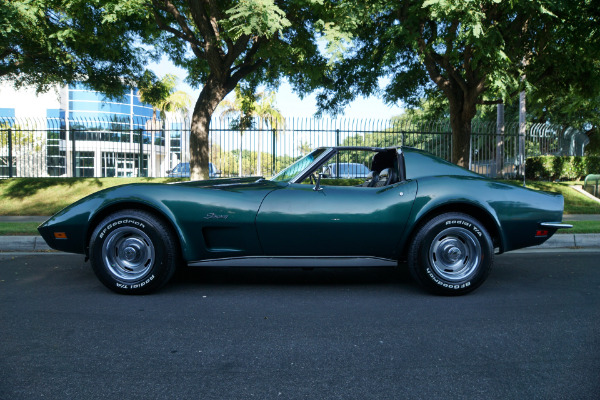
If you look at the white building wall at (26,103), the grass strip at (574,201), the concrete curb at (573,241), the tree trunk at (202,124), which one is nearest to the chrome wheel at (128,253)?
the concrete curb at (573,241)

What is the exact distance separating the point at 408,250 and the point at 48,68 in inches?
482

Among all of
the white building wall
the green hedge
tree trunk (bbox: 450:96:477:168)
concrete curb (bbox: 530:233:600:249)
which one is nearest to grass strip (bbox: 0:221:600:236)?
concrete curb (bbox: 530:233:600:249)

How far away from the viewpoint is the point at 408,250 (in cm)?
405

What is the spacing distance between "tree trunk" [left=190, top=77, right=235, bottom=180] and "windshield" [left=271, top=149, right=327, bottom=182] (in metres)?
8.17

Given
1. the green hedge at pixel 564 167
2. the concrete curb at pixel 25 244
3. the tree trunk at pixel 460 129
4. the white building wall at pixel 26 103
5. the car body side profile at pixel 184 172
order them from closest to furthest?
the concrete curb at pixel 25 244
the tree trunk at pixel 460 129
the car body side profile at pixel 184 172
the green hedge at pixel 564 167
the white building wall at pixel 26 103

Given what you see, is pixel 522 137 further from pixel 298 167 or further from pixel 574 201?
pixel 298 167

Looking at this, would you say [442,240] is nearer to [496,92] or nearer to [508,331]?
[508,331]

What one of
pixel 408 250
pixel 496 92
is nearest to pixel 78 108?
pixel 496 92

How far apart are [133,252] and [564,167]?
18.0 metres

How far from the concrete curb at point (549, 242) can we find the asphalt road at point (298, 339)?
1.82 metres

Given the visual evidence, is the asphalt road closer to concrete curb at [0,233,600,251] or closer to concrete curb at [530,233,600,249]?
concrete curb at [0,233,600,251]

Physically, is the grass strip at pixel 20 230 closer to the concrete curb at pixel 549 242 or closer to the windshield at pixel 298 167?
the concrete curb at pixel 549 242

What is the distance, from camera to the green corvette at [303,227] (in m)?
3.89

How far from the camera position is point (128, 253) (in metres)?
3.93
